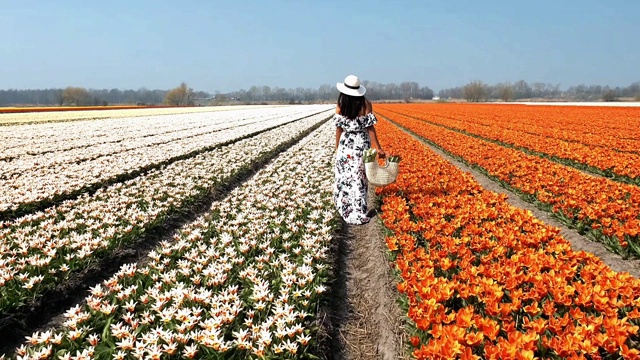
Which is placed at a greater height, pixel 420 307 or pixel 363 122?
pixel 363 122

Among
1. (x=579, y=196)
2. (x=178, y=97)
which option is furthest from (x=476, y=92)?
(x=579, y=196)

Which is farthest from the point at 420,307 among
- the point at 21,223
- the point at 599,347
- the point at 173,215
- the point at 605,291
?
the point at 21,223

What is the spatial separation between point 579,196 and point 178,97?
169 m

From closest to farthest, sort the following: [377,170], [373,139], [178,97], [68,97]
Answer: [377,170], [373,139], [68,97], [178,97]

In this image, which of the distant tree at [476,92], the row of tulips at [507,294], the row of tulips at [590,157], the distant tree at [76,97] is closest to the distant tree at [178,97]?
the distant tree at [76,97]

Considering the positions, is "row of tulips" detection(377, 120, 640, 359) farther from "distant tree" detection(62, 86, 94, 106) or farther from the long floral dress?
"distant tree" detection(62, 86, 94, 106)

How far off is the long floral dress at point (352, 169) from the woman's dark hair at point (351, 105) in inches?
4.1

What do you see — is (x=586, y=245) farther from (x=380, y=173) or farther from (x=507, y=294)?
(x=380, y=173)

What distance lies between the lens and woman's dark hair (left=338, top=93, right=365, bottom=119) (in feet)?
26.1

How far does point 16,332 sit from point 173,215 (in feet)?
14.7

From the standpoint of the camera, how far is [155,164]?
1531 centimetres

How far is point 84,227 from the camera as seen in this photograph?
7.76 meters

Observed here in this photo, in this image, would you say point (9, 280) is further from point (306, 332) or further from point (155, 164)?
point (155, 164)

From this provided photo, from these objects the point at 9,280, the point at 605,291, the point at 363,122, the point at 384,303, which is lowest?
the point at 384,303
